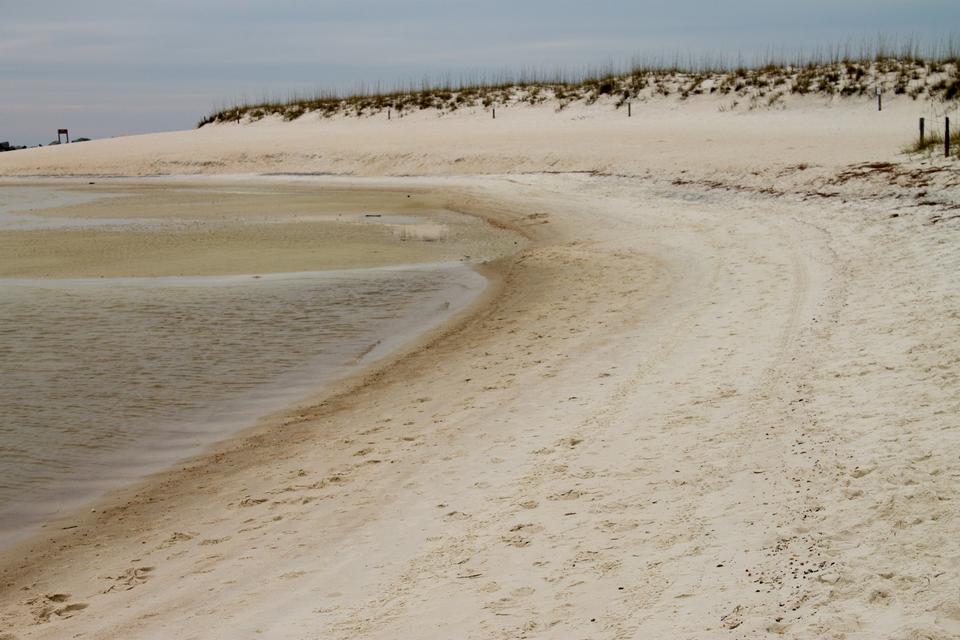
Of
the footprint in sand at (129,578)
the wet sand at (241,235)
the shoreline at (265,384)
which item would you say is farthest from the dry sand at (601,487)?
the wet sand at (241,235)

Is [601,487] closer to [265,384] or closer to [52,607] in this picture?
[52,607]

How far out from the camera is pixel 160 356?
8.77 metres

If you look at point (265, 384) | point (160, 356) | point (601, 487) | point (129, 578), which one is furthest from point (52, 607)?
point (160, 356)

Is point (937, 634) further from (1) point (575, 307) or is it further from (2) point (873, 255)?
(2) point (873, 255)

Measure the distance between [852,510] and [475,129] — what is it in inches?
1139

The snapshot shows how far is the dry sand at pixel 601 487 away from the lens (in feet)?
12.4

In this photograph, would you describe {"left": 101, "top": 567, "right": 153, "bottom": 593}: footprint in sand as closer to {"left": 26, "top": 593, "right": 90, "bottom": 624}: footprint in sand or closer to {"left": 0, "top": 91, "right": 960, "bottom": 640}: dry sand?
{"left": 0, "top": 91, "right": 960, "bottom": 640}: dry sand

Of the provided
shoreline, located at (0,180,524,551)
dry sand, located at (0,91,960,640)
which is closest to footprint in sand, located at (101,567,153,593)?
dry sand, located at (0,91,960,640)

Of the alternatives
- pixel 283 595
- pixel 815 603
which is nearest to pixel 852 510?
pixel 815 603

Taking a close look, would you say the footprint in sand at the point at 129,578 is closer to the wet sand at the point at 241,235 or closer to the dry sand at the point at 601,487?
the dry sand at the point at 601,487

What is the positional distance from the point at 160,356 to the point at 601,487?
5.13 m

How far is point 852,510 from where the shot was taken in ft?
13.9

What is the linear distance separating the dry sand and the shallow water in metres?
0.47

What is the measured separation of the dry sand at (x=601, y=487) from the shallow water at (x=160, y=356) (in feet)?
1.55
